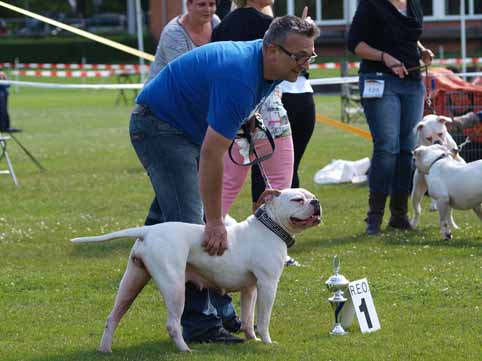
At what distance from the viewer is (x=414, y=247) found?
8.39 meters

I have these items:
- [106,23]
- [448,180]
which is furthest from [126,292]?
[106,23]

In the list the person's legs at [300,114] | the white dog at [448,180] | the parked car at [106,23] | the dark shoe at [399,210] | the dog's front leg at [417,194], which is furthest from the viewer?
the parked car at [106,23]

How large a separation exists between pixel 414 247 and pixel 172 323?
3.56 metres

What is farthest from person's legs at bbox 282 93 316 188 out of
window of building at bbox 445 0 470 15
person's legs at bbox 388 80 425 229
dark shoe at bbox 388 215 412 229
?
window of building at bbox 445 0 470 15

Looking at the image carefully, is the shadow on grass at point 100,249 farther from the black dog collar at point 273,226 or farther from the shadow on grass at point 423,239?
the black dog collar at point 273,226

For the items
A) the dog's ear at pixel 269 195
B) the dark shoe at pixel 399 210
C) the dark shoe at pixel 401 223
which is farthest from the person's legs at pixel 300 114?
the dog's ear at pixel 269 195

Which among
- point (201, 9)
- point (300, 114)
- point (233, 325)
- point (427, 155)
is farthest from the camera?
point (427, 155)

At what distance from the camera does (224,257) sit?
5270 millimetres

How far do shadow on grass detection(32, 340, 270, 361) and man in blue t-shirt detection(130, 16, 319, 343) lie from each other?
14cm

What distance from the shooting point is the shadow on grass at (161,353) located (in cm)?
529

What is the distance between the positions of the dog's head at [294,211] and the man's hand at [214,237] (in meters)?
0.32

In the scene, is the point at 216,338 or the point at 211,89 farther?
the point at 216,338

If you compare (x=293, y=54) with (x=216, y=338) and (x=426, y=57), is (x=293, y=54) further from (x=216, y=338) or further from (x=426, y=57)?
(x=426, y=57)

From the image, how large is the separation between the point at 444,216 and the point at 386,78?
47.3 inches
